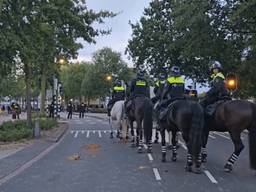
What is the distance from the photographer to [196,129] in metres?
13.8

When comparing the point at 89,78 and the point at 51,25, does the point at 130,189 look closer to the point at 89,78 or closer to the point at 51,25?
the point at 51,25

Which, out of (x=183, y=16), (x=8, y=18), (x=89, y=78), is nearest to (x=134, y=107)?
(x=8, y=18)

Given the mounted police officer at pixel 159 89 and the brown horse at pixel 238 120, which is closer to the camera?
the brown horse at pixel 238 120

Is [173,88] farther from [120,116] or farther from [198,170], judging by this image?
[120,116]

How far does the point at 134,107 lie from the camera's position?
781 inches

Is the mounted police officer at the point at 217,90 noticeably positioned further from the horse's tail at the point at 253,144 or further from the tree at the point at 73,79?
the tree at the point at 73,79

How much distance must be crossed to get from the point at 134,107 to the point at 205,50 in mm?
13635

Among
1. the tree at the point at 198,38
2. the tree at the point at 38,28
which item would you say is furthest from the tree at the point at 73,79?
the tree at the point at 38,28

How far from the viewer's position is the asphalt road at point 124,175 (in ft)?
37.9

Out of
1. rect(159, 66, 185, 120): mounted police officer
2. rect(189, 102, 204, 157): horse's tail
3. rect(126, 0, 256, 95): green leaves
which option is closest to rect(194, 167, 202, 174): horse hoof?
rect(189, 102, 204, 157): horse's tail

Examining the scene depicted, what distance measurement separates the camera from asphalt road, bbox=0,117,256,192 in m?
11.5

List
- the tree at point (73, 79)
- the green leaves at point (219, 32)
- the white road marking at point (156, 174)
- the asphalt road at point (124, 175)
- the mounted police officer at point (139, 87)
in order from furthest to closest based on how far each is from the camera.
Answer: the tree at point (73, 79) → the green leaves at point (219, 32) → the mounted police officer at point (139, 87) → the white road marking at point (156, 174) → the asphalt road at point (124, 175)

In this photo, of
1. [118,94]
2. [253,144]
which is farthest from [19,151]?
[253,144]

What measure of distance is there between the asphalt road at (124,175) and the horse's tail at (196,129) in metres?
0.62
